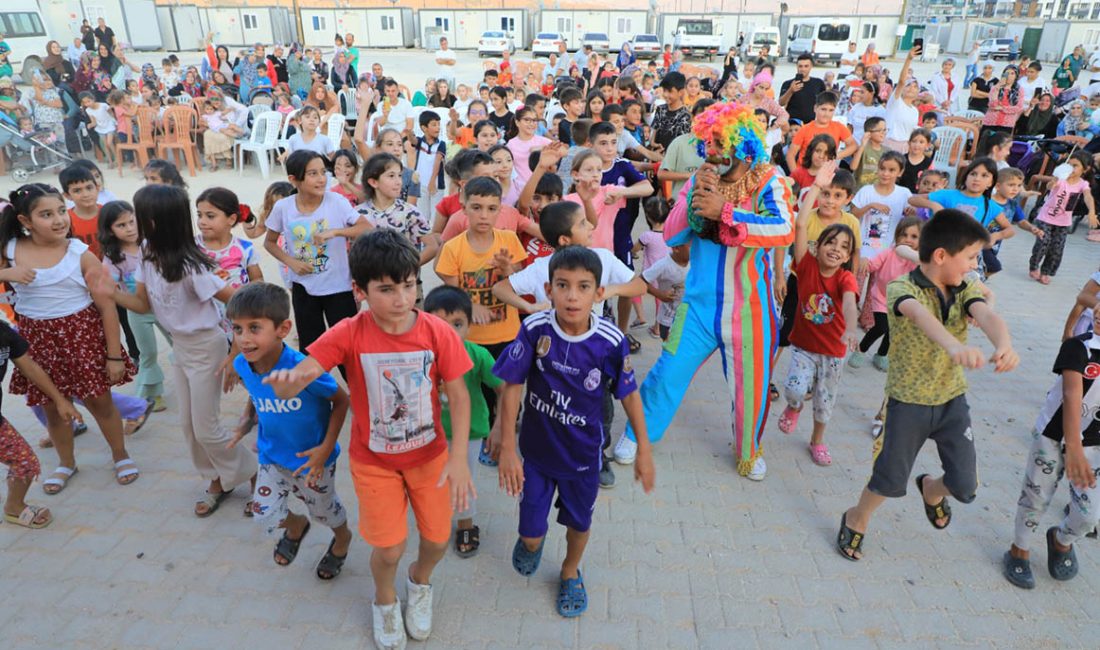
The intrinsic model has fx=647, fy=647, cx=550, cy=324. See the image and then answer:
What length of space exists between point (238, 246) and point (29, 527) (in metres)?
1.75

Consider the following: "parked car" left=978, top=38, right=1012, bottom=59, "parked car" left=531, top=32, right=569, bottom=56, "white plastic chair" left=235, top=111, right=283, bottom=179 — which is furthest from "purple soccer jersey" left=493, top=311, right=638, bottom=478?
"parked car" left=978, top=38, right=1012, bottom=59

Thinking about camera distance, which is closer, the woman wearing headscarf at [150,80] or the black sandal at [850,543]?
the black sandal at [850,543]

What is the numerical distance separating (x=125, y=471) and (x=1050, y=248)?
865 cm

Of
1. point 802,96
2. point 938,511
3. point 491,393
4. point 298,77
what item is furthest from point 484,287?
point 298,77

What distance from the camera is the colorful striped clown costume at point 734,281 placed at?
3248 mm

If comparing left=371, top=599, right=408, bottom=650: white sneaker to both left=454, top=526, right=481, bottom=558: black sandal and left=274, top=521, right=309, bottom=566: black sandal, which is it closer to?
left=454, top=526, right=481, bottom=558: black sandal

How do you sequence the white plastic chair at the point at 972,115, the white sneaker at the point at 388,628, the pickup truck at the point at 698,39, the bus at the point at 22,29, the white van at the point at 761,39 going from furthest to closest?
the pickup truck at the point at 698,39 → the white van at the point at 761,39 → the bus at the point at 22,29 → the white plastic chair at the point at 972,115 → the white sneaker at the point at 388,628

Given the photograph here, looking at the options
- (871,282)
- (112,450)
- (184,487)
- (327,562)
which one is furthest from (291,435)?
(871,282)

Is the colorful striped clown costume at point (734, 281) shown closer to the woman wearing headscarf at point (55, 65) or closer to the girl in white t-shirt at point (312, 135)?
the girl in white t-shirt at point (312, 135)

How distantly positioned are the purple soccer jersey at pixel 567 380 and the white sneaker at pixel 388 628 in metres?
0.82

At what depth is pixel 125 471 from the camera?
3.65m

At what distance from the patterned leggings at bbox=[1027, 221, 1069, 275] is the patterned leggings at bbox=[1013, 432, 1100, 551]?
5286 mm

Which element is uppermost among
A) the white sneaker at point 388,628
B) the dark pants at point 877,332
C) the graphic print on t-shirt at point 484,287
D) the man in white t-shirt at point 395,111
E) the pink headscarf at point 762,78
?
the pink headscarf at point 762,78

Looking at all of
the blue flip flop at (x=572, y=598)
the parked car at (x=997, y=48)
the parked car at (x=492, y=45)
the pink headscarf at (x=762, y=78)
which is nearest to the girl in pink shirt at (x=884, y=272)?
the blue flip flop at (x=572, y=598)
